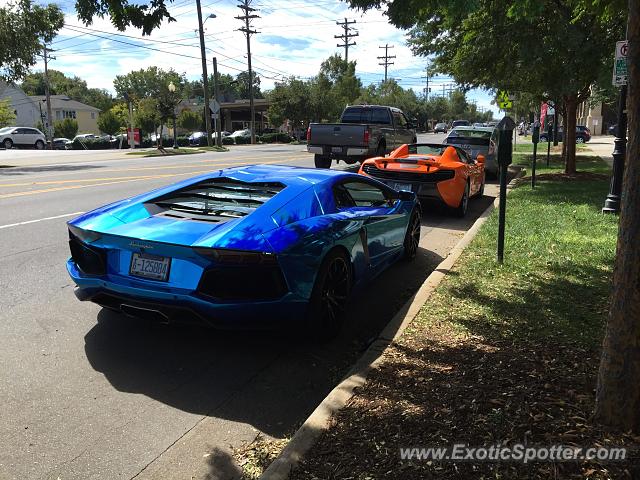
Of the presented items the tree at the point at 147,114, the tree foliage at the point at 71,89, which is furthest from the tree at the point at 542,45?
the tree foliage at the point at 71,89

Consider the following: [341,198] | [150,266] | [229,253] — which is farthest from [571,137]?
[150,266]

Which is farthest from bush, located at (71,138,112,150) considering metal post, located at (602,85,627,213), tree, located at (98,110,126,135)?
metal post, located at (602,85,627,213)

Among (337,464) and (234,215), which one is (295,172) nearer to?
(234,215)

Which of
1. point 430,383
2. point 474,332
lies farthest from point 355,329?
point 430,383

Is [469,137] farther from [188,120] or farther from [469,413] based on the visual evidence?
[188,120]

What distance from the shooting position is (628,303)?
2658 mm

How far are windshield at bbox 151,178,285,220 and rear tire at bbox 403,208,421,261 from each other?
2.38 meters

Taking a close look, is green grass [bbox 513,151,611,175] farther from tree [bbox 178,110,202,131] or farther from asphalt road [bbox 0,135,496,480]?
tree [bbox 178,110,202,131]

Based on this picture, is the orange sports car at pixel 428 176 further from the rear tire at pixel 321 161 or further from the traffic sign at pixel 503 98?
the rear tire at pixel 321 161

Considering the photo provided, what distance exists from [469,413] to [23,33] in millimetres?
26622

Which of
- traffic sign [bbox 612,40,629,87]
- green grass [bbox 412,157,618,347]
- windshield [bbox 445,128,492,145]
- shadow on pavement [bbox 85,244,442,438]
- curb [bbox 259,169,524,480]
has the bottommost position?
shadow on pavement [bbox 85,244,442,438]

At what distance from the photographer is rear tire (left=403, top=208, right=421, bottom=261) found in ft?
22.2

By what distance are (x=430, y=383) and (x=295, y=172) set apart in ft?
8.96

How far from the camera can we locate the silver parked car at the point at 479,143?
16828 millimetres
